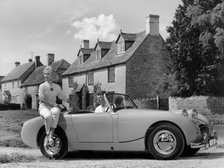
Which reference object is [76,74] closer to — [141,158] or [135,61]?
[135,61]

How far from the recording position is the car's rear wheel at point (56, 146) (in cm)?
805

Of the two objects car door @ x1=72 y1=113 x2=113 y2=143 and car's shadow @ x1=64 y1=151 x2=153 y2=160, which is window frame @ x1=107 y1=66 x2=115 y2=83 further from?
car door @ x1=72 y1=113 x2=113 y2=143

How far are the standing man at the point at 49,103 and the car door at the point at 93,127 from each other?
42 centimetres

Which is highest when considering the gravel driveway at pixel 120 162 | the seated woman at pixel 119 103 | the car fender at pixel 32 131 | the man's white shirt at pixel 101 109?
the seated woman at pixel 119 103

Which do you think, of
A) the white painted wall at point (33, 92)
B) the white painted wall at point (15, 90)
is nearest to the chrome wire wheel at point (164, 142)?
the white painted wall at point (33, 92)

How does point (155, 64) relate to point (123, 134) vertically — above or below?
above

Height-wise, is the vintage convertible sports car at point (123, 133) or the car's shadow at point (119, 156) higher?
the vintage convertible sports car at point (123, 133)

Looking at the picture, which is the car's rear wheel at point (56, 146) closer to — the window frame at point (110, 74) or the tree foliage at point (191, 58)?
the tree foliage at point (191, 58)

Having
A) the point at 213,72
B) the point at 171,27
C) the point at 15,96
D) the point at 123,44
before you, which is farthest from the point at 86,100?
the point at 15,96

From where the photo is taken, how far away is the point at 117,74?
42188 mm

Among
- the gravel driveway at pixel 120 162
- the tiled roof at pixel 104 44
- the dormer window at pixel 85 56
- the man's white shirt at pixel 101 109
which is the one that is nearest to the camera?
the gravel driveway at pixel 120 162

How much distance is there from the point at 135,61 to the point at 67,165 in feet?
113

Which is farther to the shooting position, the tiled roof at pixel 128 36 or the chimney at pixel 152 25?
the tiled roof at pixel 128 36

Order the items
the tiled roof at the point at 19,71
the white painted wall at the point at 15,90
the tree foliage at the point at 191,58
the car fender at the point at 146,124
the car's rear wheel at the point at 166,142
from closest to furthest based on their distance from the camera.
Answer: the car's rear wheel at the point at 166,142, the car fender at the point at 146,124, the tree foliage at the point at 191,58, the white painted wall at the point at 15,90, the tiled roof at the point at 19,71
